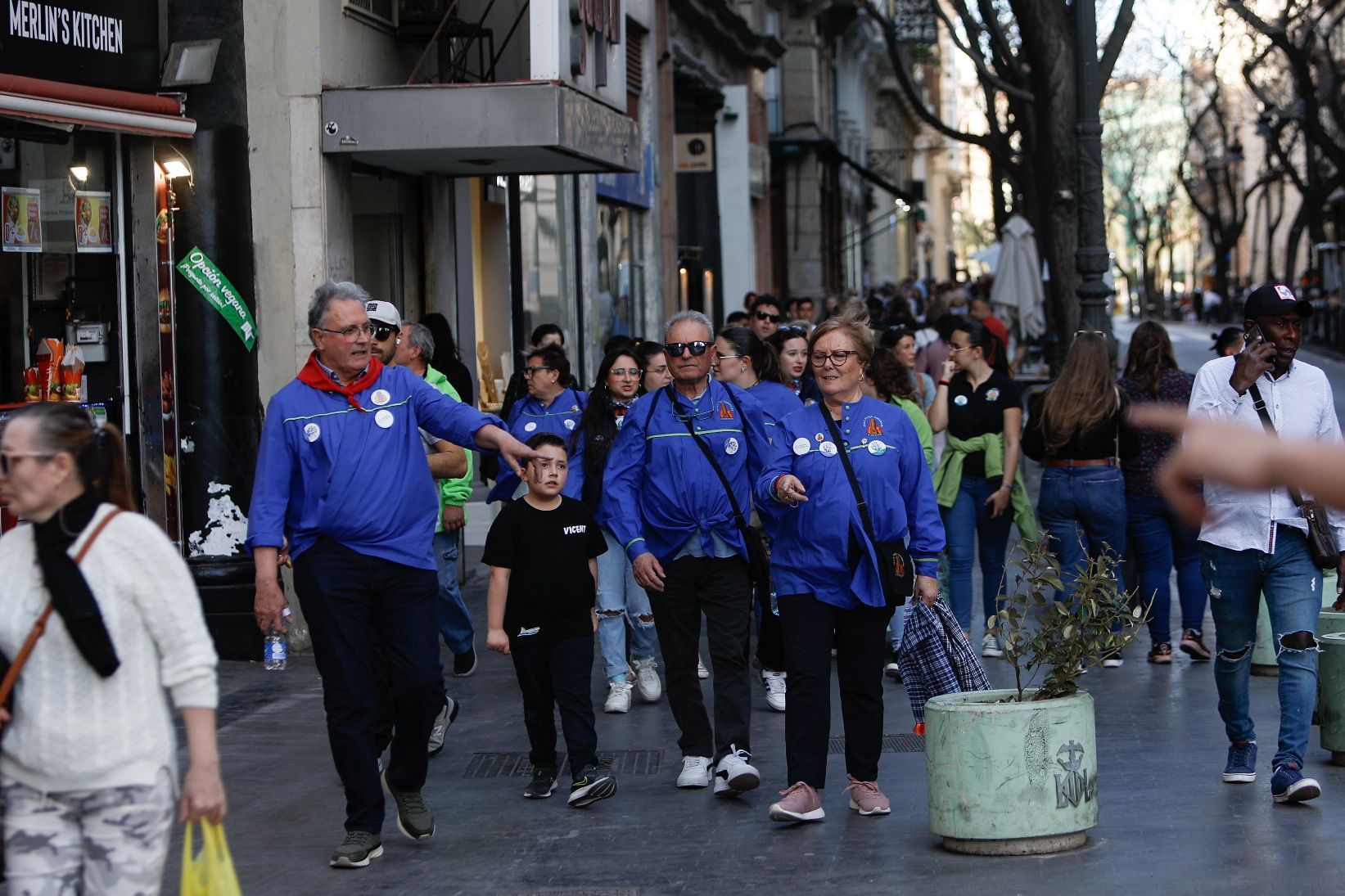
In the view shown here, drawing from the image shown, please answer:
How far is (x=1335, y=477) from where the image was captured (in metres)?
2.69

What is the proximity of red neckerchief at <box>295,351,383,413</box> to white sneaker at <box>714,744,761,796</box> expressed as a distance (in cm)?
208

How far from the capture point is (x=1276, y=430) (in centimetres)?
680

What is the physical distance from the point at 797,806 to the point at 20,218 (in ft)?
17.1

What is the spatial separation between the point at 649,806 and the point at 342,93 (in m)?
5.30

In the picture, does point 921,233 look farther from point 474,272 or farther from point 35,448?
point 35,448

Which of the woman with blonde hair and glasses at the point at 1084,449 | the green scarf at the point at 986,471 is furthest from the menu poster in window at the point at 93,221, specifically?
the woman with blonde hair and glasses at the point at 1084,449

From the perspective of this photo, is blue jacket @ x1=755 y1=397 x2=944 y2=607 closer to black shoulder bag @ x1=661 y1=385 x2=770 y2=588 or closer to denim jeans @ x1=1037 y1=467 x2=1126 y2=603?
black shoulder bag @ x1=661 y1=385 x2=770 y2=588

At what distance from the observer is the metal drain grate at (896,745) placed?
Answer: 8.12 metres

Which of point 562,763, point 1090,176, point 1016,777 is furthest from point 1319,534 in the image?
point 1090,176

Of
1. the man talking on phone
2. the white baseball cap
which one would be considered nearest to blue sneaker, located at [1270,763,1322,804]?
the man talking on phone

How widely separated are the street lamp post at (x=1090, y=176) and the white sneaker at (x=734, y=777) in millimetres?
8008

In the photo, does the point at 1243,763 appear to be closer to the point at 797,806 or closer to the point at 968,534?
the point at 797,806

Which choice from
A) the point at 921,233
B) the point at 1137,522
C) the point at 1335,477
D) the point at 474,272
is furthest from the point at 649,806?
the point at 921,233

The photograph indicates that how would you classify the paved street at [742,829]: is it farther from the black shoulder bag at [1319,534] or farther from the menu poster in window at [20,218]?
the menu poster in window at [20,218]
